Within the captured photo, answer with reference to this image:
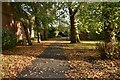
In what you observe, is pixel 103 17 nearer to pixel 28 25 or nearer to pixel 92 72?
pixel 92 72

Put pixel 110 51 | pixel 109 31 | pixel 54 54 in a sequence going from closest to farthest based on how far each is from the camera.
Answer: pixel 110 51 < pixel 54 54 < pixel 109 31

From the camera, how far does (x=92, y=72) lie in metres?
8.16

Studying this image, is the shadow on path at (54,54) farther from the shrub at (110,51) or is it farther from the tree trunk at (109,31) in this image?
the tree trunk at (109,31)

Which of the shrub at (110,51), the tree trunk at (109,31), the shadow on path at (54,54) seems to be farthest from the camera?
the tree trunk at (109,31)

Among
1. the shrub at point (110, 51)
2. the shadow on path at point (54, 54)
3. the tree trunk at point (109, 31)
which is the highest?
the tree trunk at point (109, 31)

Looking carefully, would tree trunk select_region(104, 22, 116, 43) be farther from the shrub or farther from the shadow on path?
the shrub

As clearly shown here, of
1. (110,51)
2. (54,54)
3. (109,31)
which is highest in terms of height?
(109,31)

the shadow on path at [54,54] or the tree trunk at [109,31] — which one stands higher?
the tree trunk at [109,31]

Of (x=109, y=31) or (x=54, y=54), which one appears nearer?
(x=54, y=54)

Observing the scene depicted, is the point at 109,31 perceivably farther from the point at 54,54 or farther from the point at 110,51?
the point at 110,51


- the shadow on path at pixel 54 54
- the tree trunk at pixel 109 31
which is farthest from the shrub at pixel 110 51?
the tree trunk at pixel 109 31

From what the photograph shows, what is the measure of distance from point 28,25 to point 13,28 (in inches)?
80.9

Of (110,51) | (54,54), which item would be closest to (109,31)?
(54,54)

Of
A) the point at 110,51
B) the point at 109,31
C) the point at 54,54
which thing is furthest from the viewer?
the point at 109,31
